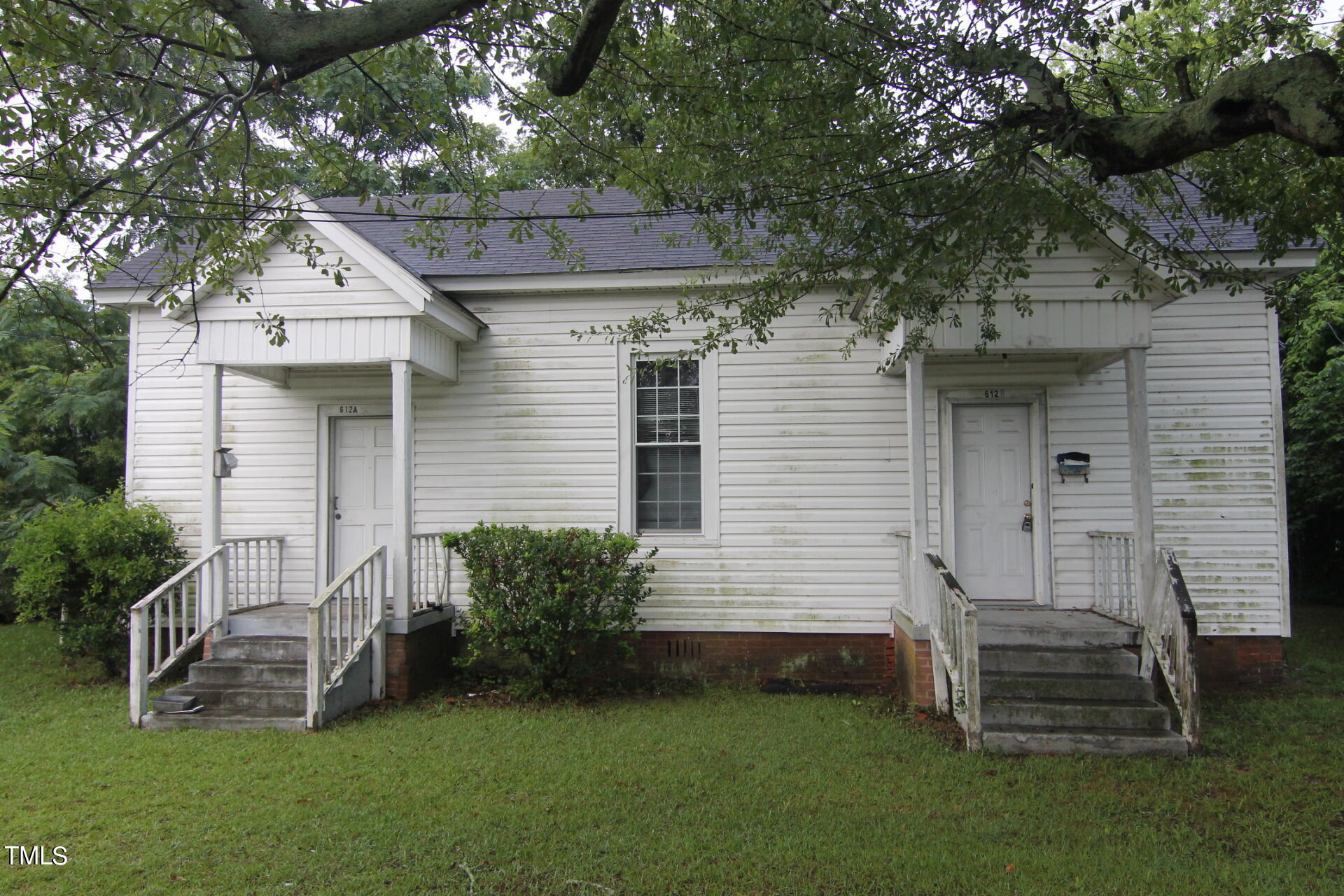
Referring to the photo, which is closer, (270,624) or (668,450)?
(270,624)

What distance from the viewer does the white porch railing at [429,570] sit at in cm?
899

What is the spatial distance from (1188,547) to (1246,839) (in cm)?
440

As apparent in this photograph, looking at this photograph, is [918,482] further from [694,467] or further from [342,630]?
[342,630]

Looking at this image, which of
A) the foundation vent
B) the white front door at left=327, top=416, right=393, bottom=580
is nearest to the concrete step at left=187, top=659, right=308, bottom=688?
the white front door at left=327, top=416, right=393, bottom=580

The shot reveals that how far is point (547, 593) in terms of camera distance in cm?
812

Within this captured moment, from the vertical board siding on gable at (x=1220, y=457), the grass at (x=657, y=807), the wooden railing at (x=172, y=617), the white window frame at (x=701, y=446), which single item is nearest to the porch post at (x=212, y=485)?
the wooden railing at (x=172, y=617)

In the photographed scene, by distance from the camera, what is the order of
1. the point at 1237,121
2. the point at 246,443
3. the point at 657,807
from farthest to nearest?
the point at 246,443
the point at 657,807
the point at 1237,121

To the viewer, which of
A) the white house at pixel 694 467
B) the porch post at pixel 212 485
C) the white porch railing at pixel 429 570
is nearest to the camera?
the white house at pixel 694 467

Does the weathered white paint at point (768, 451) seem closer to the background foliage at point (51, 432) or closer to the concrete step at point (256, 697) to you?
the concrete step at point (256, 697)

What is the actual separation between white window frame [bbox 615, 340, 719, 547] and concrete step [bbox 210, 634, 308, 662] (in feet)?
10.9

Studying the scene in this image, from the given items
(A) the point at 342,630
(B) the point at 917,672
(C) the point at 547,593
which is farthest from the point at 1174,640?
(A) the point at 342,630

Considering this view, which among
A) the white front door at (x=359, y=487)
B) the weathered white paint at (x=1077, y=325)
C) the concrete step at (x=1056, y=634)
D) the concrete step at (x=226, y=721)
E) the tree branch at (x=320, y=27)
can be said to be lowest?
the concrete step at (x=226, y=721)

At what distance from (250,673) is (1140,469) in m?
8.15

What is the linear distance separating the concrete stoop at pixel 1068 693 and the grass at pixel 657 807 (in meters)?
0.19
